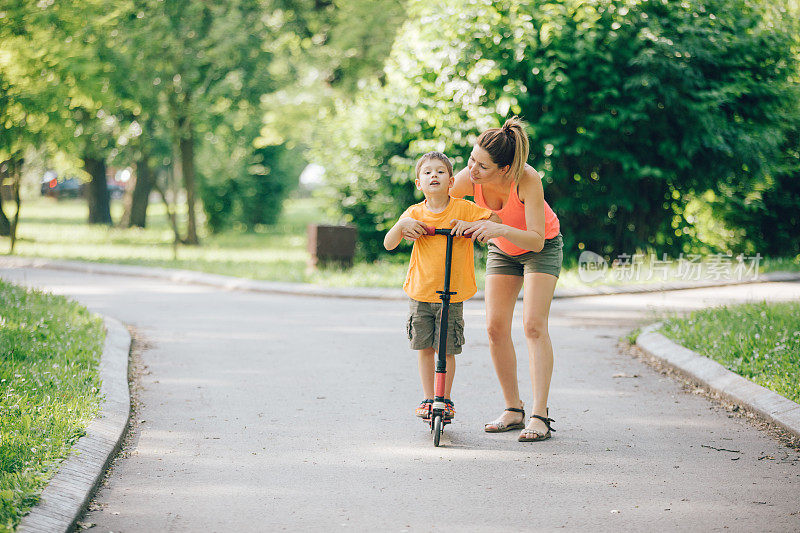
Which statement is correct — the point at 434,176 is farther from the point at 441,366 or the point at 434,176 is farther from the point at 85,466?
the point at 85,466

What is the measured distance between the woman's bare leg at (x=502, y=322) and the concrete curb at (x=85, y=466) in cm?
234

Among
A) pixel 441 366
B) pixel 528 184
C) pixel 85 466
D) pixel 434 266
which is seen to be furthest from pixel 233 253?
pixel 85 466

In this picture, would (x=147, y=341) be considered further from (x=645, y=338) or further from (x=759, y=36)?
(x=759, y=36)

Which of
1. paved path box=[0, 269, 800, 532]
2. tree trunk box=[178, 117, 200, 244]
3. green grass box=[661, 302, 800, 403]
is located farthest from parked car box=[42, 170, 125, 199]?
green grass box=[661, 302, 800, 403]

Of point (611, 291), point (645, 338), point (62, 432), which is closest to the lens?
point (62, 432)

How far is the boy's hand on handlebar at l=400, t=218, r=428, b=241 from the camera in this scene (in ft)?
17.2

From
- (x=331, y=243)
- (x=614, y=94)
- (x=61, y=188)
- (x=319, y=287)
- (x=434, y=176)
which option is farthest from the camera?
(x=61, y=188)

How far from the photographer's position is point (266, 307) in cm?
1215

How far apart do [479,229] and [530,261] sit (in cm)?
64

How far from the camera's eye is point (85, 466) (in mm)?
4680

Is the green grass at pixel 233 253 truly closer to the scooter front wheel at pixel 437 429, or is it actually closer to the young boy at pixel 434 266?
the young boy at pixel 434 266

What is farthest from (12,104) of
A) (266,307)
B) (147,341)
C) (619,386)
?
(619,386)

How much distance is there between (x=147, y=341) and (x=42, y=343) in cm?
195

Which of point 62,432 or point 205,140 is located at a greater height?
point 205,140
